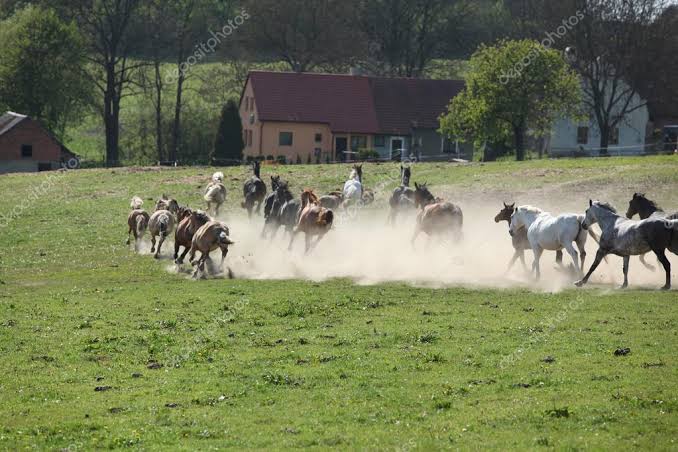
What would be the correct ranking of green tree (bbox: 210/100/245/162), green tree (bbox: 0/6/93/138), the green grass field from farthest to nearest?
green tree (bbox: 0/6/93/138), green tree (bbox: 210/100/245/162), the green grass field

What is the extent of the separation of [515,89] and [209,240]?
34025mm

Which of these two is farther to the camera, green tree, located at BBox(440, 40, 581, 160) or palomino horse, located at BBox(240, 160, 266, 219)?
green tree, located at BBox(440, 40, 581, 160)

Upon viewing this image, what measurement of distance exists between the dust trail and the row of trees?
35940 millimetres

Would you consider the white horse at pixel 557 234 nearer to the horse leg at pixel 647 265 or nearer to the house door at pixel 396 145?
the horse leg at pixel 647 265

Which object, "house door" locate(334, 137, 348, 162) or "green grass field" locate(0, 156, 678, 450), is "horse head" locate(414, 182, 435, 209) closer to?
"green grass field" locate(0, 156, 678, 450)

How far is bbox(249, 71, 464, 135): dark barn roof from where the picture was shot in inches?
2938

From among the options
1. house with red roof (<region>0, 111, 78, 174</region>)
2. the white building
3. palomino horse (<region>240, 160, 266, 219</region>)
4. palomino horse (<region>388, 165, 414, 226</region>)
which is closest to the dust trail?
palomino horse (<region>388, 165, 414, 226</region>)

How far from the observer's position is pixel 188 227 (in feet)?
91.1

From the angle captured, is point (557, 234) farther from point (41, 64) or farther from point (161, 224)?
point (41, 64)

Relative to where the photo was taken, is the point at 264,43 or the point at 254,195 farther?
the point at 264,43

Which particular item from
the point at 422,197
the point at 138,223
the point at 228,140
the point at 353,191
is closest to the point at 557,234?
the point at 422,197

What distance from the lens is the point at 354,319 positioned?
778 inches

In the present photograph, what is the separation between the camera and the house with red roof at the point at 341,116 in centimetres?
7444

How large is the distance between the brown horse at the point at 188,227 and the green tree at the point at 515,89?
103 ft
